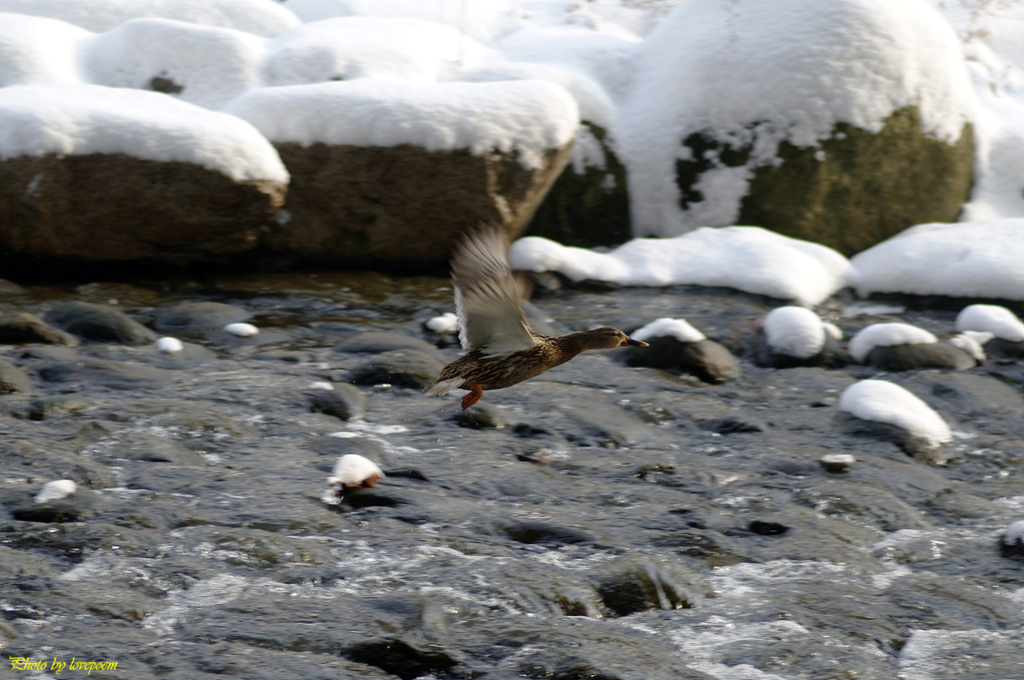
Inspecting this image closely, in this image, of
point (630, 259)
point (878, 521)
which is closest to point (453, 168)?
point (630, 259)

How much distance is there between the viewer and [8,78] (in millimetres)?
8047

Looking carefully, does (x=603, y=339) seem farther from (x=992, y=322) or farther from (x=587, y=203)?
(x=587, y=203)

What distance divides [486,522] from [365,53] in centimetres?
624

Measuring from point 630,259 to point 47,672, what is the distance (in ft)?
18.5

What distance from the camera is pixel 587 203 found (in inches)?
329

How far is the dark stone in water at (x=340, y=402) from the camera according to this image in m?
4.56

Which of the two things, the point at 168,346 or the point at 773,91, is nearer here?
the point at 168,346

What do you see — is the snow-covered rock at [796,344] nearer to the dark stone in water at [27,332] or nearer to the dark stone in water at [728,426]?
the dark stone in water at [728,426]

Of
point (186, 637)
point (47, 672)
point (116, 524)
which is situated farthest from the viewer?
point (116, 524)

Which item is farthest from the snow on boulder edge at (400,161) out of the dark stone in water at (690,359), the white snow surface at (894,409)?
the white snow surface at (894,409)

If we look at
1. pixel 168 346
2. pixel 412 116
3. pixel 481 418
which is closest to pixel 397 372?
pixel 481 418

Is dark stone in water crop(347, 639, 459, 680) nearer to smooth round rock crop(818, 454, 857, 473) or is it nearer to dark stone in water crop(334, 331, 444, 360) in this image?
smooth round rock crop(818, 454, 857, 473)

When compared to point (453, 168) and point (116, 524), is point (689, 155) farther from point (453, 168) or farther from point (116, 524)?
point (116, 524)

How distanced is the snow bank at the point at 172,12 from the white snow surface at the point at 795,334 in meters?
6.27
